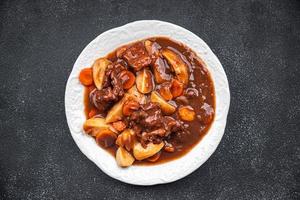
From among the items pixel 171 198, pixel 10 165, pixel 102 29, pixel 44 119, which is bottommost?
pixel 171 198

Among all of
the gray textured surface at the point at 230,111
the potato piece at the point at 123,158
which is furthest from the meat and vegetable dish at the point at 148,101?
the gray textured surface at the point at 230,111

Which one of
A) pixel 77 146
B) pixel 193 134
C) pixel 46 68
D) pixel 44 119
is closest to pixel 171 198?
pixel 193 134

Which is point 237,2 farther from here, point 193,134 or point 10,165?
point 10,165

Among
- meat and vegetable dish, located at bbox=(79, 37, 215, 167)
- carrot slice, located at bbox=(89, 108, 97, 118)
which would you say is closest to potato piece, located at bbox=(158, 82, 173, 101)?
meat and vegetable dish, located at bbox=(79, 37, 215, 167)

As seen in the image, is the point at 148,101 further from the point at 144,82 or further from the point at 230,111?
the point at 230,111

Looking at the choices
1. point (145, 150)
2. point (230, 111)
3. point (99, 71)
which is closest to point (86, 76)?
point (99, 71)

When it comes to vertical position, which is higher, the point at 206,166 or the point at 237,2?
the point at 237,2

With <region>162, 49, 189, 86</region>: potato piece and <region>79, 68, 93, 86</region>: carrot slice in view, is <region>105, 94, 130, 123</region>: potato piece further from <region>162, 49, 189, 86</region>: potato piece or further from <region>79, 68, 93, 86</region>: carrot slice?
<region>162, 49, 189, 86</region>: potato piece
